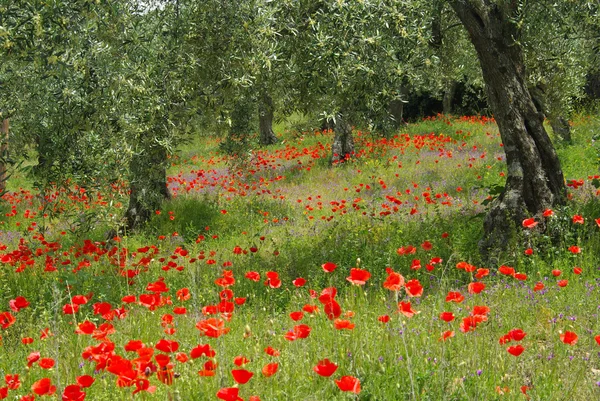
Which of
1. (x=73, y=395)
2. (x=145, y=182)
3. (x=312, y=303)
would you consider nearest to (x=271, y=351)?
(x=73, y=395)

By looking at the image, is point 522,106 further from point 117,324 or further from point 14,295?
point 14,295

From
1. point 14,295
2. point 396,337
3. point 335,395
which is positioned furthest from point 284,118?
point 335,395

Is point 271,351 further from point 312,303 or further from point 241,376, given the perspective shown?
point 312,303

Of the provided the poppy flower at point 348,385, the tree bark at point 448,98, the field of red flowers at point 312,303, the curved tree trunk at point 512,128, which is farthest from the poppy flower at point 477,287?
the tree bark at point 448,98

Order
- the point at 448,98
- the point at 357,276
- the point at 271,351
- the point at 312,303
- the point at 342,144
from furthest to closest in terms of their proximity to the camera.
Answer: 1. the point at 448,98
2. the point at 342,144
3. the point at 312,303
4. the point at 357,276
5. the point at 271,351

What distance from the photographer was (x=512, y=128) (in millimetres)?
7309

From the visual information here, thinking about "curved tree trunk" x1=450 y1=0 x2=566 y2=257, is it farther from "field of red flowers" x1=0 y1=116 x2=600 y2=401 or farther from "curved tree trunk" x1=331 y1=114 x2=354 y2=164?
"curved tree trunk" x1=331 y1=114 x2=354 y2=164

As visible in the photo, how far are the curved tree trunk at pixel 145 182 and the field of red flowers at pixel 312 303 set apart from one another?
1.45ft

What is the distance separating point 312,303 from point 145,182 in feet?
18.6

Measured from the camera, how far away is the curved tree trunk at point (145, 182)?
27.0 ft

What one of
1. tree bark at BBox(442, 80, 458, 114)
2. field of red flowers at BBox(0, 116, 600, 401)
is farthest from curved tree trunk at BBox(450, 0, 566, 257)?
tree bark at BBox(442, 80, 458, 114)

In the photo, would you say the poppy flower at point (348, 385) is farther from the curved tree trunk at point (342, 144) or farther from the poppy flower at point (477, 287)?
the curved tree trunk at point (342, 144)

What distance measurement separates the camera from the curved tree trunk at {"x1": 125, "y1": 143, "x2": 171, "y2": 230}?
324 inches

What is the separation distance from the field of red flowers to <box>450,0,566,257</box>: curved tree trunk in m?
0.31
